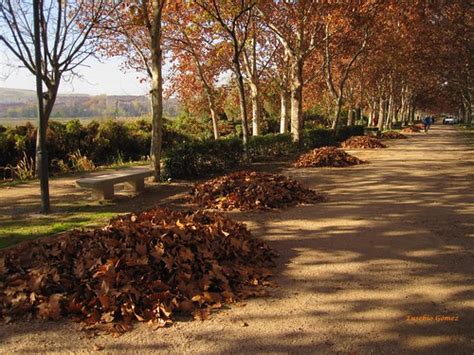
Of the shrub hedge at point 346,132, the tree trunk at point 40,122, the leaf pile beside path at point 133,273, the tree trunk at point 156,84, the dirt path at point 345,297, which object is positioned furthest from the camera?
the shrub hedge at point 346,132

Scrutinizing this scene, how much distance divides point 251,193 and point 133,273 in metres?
4.37

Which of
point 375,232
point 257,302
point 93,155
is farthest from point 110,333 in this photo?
point 93,155

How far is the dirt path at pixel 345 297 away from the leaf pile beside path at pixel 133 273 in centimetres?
19

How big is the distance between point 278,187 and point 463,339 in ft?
18.5

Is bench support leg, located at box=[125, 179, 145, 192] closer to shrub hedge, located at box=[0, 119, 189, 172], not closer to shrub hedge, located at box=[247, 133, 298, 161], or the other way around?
shrub hedge, located at box=[247, 133, 298, 161]

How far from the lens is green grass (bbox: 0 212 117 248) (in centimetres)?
609

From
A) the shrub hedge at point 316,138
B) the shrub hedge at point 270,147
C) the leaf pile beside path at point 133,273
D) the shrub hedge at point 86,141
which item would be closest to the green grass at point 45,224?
the leaf pile beside path at point 133,273

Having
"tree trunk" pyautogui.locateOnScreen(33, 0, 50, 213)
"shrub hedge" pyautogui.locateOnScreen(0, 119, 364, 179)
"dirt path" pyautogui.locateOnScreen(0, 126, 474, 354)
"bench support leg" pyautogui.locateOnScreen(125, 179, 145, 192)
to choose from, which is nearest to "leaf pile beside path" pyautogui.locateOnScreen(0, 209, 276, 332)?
"dirt path" pyautogui.locateOnScreen(0, 126, 474, 354)

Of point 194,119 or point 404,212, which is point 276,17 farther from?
point 404,212

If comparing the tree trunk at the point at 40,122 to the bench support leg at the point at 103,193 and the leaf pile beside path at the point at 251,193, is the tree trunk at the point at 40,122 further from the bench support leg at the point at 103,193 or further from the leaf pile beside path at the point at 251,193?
the leaf pile beside path at the point at 251,193

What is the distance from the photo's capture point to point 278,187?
29.2 ft

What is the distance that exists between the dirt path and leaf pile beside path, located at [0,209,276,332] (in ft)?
0.61

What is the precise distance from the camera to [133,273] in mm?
4227

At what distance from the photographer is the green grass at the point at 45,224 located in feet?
20.0
